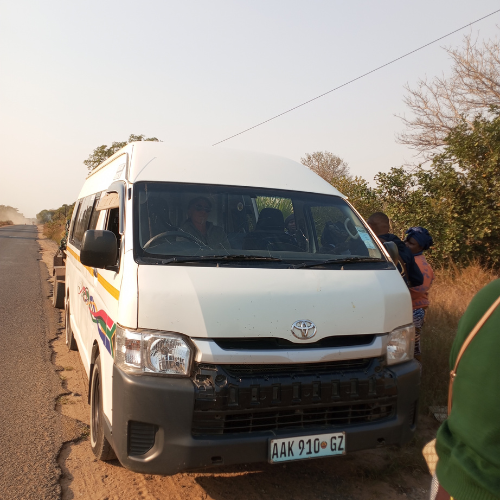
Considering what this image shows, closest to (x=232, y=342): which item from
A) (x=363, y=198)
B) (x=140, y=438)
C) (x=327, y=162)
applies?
(x=140, y=438)

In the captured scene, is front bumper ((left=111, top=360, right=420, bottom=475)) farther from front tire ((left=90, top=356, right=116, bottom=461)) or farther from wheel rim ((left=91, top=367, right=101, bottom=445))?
wheel rim ((left=91, top=367, right=101, bottom=445))

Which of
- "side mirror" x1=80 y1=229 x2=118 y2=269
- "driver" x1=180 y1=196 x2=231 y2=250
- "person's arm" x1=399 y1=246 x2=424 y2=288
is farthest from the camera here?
"person's arm" x1=399 y1=246 x2=424 y2=288

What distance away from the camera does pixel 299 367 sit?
3.09 meters

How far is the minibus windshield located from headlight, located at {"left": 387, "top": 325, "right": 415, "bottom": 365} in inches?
22.4

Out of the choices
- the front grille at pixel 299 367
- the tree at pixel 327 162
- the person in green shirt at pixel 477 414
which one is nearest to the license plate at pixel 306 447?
the front grille at pixel 299 367

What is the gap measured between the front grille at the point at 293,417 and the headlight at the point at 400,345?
0.26 meters

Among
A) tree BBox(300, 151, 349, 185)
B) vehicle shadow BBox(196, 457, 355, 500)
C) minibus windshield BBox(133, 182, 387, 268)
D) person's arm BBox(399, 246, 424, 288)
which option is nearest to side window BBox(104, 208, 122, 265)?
minibus windshield BBox(133, 182, 387, 268)

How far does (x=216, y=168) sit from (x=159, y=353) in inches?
71.0

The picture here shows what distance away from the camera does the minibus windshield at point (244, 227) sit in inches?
138

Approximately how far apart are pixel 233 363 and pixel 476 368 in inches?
73.0

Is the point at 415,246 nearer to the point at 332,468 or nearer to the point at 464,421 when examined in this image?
the point at 332,468

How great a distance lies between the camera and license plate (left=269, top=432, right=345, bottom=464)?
9.73 feet

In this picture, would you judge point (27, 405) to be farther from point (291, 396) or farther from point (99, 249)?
point (291, 396)

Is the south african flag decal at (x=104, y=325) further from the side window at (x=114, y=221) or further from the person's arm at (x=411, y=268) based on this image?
the person's arm at (x=411, y=268)
